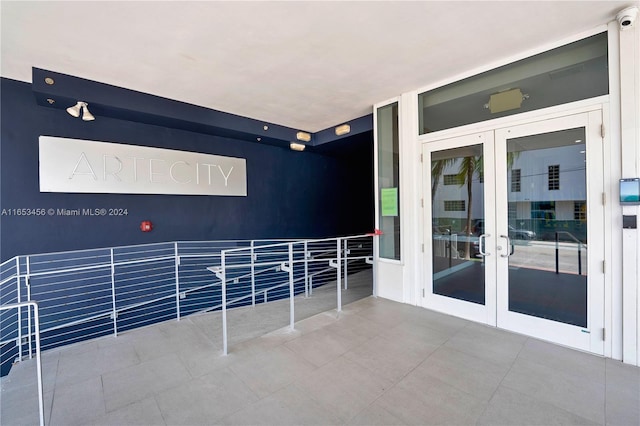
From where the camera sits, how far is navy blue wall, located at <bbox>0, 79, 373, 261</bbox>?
3.28 metres

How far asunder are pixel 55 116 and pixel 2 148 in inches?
25.8

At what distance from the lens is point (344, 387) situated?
2039 mm

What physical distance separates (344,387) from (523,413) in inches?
45.7

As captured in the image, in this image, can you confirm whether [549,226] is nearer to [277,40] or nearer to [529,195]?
[529,195]

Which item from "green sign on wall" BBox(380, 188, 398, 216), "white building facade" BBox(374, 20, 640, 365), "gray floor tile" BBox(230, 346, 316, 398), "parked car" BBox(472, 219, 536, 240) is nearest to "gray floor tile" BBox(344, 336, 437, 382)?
"gray floor tile" BBox(230, 346, 316, 398)

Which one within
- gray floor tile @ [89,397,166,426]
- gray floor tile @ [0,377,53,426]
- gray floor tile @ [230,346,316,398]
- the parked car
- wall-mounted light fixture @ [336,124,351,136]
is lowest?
gray floor tile @ [0,377,53,426]

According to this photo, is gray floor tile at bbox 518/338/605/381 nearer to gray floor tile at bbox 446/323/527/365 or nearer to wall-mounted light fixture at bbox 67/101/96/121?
gray floor tile at bbox 446/323/527/365

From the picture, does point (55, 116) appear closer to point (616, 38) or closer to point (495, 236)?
point (495, 236)

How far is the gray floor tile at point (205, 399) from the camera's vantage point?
1.78 metres

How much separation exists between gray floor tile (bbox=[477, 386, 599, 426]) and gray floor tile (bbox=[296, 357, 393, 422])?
26.0 inches

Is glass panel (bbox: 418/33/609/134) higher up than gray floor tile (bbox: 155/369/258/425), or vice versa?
glass panel (bbox: 418/33/609/134)

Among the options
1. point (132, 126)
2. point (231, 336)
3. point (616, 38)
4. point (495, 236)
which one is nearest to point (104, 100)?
point (132, 126)

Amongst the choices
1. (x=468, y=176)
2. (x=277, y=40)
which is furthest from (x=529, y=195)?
(x=277, y=40)

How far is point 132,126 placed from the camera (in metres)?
4.04
